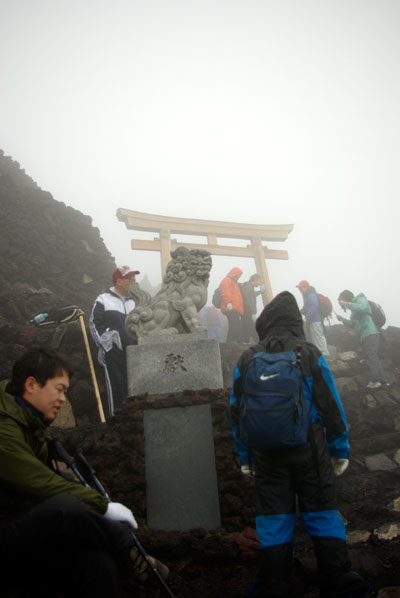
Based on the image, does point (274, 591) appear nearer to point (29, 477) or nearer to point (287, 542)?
point (287, 542)

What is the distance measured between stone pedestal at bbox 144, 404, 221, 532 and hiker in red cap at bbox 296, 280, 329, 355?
5580 mm

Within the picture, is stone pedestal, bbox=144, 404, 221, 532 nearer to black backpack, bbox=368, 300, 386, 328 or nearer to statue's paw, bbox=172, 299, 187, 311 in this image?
statue's paw, bbox=172, 299, 187, 311

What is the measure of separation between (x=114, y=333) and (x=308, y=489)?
371 centimetres

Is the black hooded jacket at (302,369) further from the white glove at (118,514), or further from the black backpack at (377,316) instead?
the black backpack at (377,316)

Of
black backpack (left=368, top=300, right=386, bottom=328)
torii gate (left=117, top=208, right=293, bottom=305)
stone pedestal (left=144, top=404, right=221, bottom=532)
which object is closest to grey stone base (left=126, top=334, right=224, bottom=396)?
stone pedestal (left=144, top=404, right=221, bottom=532)

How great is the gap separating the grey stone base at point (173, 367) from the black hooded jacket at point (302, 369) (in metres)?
1.76

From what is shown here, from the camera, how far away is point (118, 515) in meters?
1.67

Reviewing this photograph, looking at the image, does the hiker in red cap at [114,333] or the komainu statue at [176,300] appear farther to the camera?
the hiker in red cap at [114,333]

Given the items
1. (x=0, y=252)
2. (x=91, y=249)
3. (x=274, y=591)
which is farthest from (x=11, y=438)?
(x=91, y=249)

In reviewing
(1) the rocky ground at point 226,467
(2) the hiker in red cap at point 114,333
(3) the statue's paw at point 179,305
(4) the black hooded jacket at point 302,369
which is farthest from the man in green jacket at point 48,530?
(2) the hiker in red cap at point 114,333

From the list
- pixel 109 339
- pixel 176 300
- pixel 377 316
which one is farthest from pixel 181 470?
pixel 377 316

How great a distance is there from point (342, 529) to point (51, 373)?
1666mm

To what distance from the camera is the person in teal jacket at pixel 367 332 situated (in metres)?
6.65

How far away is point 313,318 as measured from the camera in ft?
28.9
